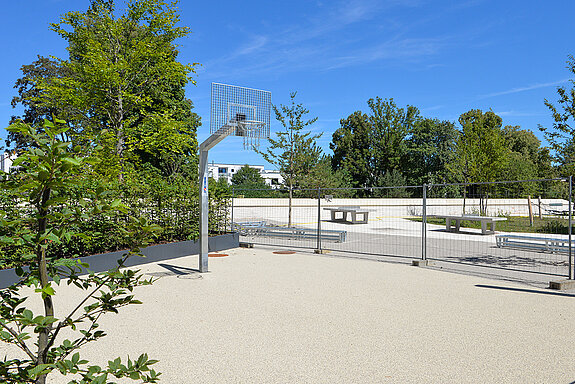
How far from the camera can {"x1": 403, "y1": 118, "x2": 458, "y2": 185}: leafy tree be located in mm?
59531

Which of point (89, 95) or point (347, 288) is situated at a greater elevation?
point (89, 95)

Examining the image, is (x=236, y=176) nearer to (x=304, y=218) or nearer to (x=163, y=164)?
(x=163, y=164)

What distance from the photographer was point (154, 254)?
10.8m

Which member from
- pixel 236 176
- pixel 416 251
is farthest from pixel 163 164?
pixel 236 176

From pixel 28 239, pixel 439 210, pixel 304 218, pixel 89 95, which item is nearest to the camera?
pixel 28 239

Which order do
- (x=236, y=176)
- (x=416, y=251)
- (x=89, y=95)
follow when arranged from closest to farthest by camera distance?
(x=416, y=251), (x=89, y=95), (x=236, y=176)

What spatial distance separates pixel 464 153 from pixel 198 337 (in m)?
27.1

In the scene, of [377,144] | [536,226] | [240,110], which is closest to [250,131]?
[240,110]

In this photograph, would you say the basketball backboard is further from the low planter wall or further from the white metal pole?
the low planter wall

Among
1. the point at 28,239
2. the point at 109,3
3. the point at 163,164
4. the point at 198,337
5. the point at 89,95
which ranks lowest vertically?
the point at 198,337

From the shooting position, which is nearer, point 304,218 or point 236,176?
point 304,218

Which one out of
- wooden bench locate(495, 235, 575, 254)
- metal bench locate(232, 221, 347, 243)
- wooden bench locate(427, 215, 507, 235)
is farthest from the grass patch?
metal bench locate(232, 221, 347, 243)

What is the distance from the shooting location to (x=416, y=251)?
1327 centimetres

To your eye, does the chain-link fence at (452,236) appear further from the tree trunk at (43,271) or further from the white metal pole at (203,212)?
the tree trunk at (43,271)
